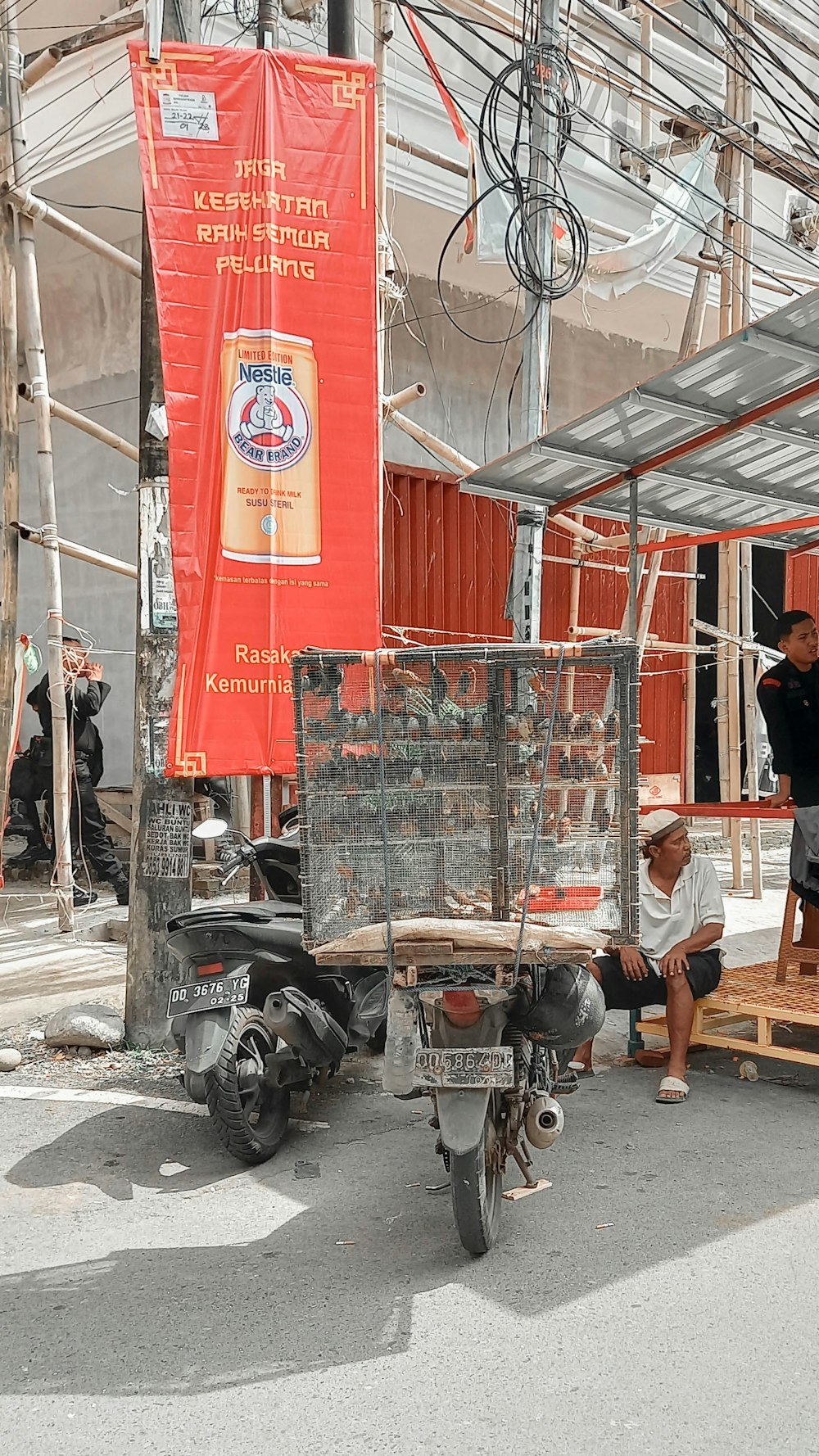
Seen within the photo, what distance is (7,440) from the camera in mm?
7129

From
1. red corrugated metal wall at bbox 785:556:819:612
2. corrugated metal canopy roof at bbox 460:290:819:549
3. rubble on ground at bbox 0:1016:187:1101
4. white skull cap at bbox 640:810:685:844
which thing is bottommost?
rubble on ground at bbox 0:1016:187:1101

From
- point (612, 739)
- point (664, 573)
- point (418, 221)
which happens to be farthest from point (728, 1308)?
point (418, 221)

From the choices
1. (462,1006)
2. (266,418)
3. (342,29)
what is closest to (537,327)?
(266,418)

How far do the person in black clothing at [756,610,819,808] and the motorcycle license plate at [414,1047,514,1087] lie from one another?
3.15 metres

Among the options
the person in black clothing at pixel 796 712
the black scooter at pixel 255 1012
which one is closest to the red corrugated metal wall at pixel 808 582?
the person in black clothing at pixel 796 712

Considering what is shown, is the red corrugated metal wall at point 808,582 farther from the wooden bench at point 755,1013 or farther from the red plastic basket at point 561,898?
the red plastic basket at point 561,898

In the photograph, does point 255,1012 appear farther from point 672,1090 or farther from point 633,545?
point 633,545

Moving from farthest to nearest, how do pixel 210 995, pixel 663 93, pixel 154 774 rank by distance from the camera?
1. pixel 663 93
2. pixel 154 774
3. pixel 210 995

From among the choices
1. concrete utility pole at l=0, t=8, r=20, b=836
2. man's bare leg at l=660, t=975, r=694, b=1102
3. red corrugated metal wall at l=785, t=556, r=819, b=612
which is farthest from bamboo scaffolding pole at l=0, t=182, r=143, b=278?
red corrugated metal wall at l=785, t=556, r=819, b=612

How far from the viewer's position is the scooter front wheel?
4.38 metres

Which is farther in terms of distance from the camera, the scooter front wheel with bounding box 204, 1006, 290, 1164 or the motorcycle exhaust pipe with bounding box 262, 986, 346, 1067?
the motorcycle exhaust pipe with bounding box 262, 986, 346, 1067

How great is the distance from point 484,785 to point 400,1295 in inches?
56.4

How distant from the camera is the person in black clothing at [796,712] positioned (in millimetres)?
6207

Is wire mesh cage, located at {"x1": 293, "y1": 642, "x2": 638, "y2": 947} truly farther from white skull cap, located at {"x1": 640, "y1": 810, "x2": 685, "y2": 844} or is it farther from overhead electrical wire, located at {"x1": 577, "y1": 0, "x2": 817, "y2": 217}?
overhead electrical wire, located at {"x1": 577, "y1": 0, "x2": 817, "y2": 217}
